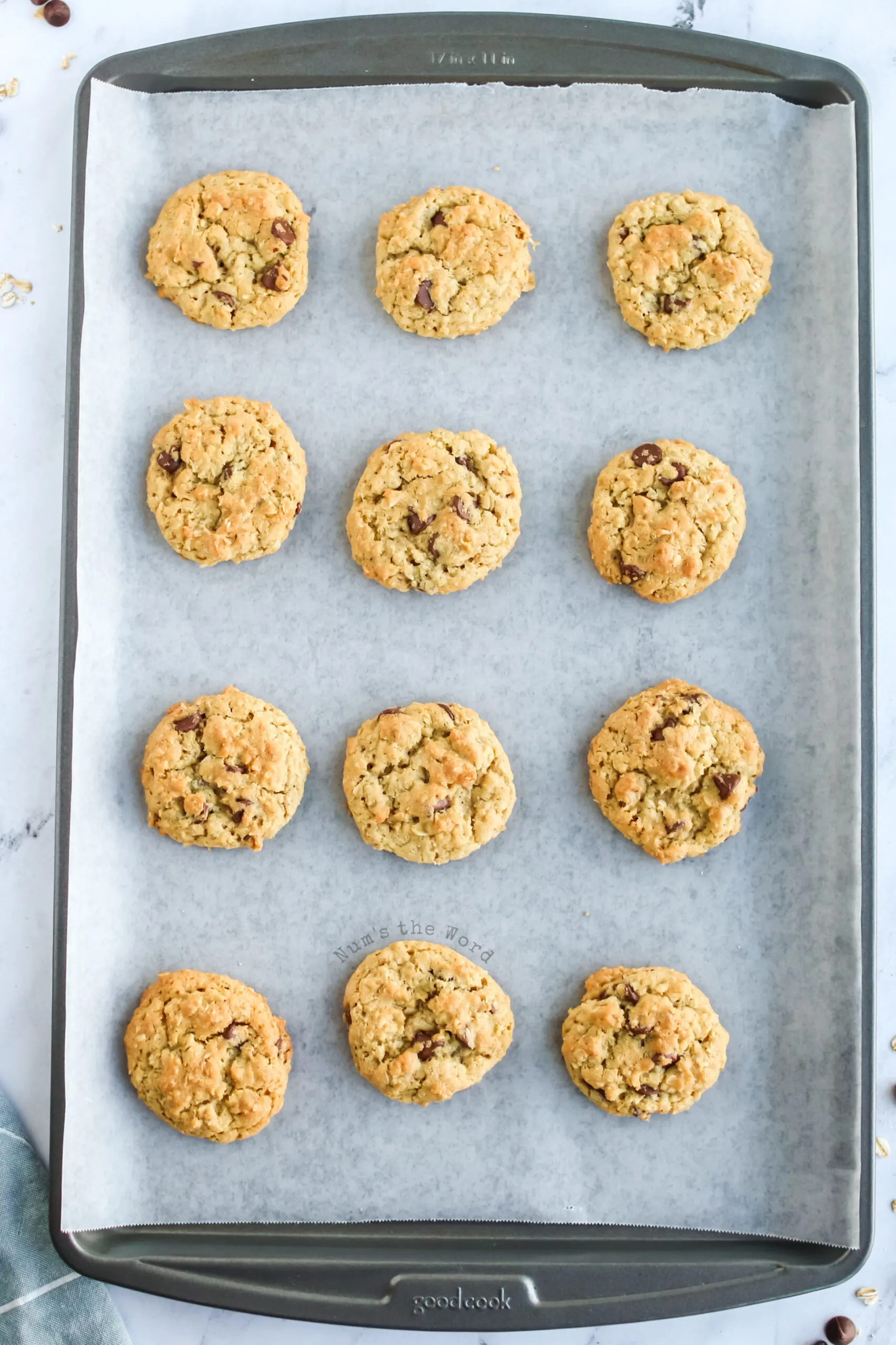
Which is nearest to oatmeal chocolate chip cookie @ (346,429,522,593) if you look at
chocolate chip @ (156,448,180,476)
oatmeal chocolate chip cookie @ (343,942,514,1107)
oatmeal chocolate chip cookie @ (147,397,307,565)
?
oatmeal chocolate chip cookie @ (147,397,307,565)

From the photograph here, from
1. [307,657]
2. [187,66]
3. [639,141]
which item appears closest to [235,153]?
[187,66]

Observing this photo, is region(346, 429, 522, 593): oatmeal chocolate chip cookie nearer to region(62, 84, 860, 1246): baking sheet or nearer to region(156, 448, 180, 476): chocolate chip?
region(62, 84, 860, 1246): baking sheet

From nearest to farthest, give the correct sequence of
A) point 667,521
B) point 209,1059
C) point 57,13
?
point 209,1059 → point 667,521 → point 57,13

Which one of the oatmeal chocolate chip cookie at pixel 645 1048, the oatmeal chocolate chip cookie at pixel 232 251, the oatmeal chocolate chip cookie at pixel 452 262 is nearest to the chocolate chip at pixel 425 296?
the oatmeal chocolate chip cookie at pixel 452 262

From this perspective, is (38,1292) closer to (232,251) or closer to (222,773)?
(222,773)

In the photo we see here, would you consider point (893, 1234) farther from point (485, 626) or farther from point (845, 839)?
point (485, 626)

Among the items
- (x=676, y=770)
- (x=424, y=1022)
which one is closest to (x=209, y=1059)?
(x=424, y=1022)
